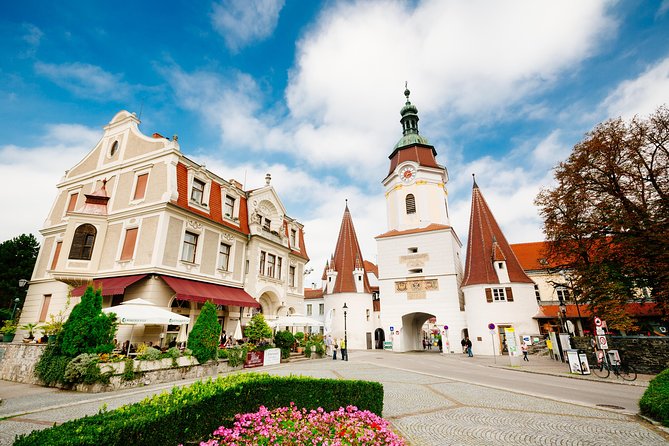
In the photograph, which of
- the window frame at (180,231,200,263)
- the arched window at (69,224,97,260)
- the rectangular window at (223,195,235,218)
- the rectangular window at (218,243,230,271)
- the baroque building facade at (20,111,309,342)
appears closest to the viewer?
the baroque building facade at (20,111,309,342)

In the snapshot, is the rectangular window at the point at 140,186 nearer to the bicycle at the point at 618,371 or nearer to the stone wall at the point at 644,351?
the bicycle at the point at 618,371

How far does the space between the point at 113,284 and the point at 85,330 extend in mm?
6406

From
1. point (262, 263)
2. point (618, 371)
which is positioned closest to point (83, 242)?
point (262, 263)

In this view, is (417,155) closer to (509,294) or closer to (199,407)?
(509,294)

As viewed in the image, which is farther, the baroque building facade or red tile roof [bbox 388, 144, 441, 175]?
red tile roof [bbox 388, 144, 441, 175]

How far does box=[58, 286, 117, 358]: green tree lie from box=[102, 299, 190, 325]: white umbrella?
2.47ft

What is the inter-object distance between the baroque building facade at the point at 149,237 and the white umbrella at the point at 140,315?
2.83 meters

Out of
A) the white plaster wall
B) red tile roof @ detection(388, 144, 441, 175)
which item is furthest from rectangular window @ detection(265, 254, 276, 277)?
red tile roof @ detection(388, 144, 441, 175)

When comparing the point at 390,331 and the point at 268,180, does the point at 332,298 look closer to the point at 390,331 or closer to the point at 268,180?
the point at 390,331

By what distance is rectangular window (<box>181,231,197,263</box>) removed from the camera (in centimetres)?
1869

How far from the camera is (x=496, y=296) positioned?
31.2 m

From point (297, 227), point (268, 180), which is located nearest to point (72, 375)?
point (268, 180)

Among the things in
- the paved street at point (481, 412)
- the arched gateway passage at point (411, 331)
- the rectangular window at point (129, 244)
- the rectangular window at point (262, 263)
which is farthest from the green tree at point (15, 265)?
the arched gateway passage at point (411, 331)

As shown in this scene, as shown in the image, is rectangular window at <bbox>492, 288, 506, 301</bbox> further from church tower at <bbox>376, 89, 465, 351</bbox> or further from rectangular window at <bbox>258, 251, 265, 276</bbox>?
rectangular window at <bbox>258, 251, 265, 276</bbox>
